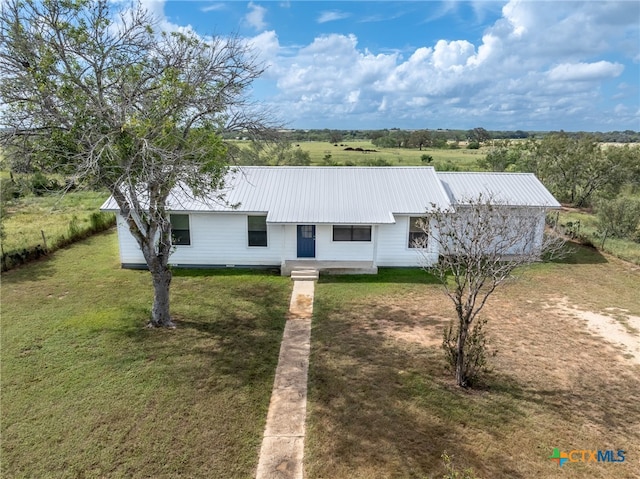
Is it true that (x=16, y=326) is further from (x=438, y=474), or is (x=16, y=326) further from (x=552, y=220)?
(x=552, y=220)

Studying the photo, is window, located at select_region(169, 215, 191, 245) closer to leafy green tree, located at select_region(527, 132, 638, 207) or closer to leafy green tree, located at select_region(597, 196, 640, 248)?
leafy green tree, located at select_region(597, 196, 640, 248)

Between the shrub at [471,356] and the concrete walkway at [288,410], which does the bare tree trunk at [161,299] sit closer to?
the concrete walkway at [288,410]

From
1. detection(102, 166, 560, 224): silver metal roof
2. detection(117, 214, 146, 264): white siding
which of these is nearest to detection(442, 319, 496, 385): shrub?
detection(102, 166, 560, 224): silver metal roof

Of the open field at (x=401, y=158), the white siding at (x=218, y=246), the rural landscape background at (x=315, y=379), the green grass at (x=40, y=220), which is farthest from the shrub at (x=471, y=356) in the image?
the open field at (x=401, y=158)

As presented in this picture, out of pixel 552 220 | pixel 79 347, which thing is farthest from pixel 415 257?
pixel 79 347

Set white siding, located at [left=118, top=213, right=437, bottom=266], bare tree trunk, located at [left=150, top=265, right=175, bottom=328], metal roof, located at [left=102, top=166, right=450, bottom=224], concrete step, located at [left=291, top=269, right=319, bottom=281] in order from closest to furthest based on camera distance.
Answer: bare tree trunk, located at [left=150, top=265, right=175, bottom=328], concrete step, located at [left=291, top=269, right=319, bottom=281], metal roof, located at [left=102, top=166, right=450, bottom=224], white siding, located at [left=118, top=213, right=437, bottom=266]

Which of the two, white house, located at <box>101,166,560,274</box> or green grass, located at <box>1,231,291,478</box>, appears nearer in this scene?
green grass, located at <box>1,231,291,478</box>

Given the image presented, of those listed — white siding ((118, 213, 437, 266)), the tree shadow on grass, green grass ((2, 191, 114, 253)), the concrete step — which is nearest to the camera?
the tree shadow on grass
